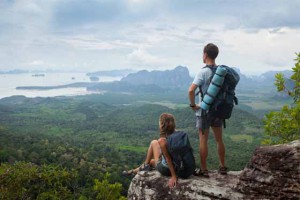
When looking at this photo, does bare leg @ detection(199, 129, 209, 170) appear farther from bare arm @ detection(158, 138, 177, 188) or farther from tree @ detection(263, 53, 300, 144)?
tree @ detection(263, 53, 300, 144)

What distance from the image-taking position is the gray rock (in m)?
7.41

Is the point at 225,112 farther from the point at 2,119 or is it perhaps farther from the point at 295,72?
the point at 2,119

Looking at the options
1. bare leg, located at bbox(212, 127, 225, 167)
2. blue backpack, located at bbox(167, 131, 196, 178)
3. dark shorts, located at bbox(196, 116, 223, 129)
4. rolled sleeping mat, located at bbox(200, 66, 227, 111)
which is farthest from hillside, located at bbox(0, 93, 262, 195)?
rolled sleeping mat, located at bbox(200, 66, 227, 111)

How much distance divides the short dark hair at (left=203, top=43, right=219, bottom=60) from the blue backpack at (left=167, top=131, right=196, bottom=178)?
2448 mm

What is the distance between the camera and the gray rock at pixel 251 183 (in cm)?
741

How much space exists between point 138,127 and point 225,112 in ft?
577

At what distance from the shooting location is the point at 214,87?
8891 millimetres

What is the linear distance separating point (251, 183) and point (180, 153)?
2133mm

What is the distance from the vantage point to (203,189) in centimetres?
854

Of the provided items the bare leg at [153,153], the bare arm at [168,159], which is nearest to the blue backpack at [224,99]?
the bare arm at [168,159]

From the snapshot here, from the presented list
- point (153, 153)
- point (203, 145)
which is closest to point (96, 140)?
point (153, 153)

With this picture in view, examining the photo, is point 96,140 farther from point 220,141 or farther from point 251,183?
point 251,183

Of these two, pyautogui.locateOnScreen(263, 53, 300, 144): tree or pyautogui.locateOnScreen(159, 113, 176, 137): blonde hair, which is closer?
pyautogui.locateOnScreen(159, 113, 176, 137): blonde hair

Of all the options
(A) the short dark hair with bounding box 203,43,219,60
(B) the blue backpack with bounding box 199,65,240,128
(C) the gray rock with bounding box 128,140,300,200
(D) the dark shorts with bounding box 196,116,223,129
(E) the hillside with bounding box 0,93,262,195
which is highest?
(A) the short dark hair with bounding box 203,43,219,60
